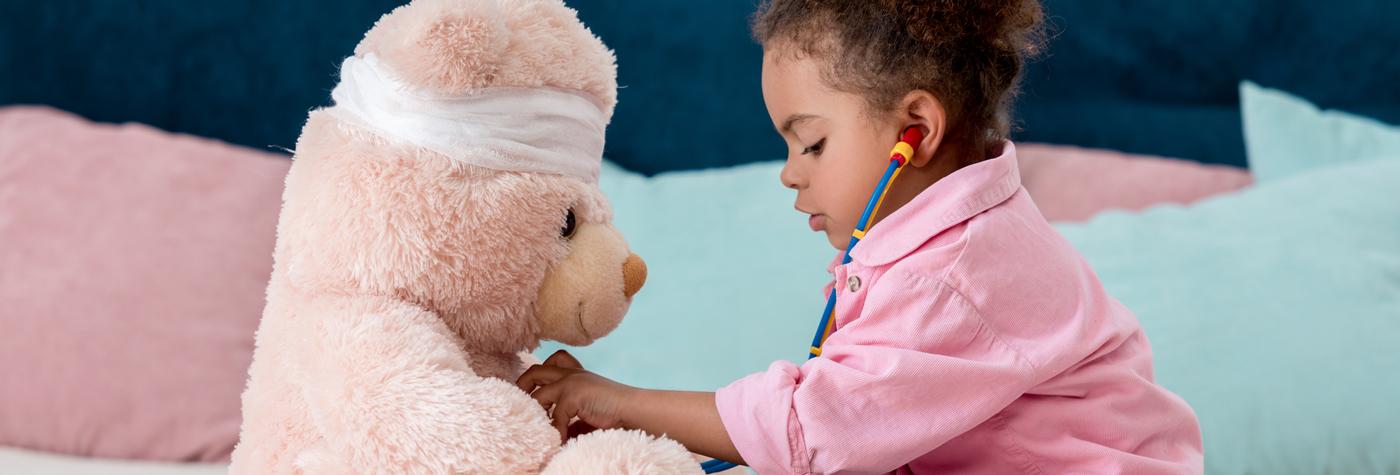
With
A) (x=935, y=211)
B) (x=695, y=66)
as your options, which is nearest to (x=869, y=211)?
(x=935, y=211)

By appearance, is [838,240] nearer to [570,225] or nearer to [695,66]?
[570,225]

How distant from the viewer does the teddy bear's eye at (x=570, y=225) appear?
83cm

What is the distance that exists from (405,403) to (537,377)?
0.16 m

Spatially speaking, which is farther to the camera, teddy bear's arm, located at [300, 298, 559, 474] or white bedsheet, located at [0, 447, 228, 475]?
white bedsheet, located at [0, 447, 228, 475]

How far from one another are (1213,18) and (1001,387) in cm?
127

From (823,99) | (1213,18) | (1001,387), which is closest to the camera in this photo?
(1001,387)

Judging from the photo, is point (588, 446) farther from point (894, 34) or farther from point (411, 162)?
point (894, 34)

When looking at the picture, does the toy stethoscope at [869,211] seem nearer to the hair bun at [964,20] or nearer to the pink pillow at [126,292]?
the hair bun at [964,20]

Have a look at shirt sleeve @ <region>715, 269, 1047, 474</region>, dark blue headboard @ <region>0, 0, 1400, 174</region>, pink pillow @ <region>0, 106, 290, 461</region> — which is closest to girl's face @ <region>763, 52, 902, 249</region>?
shirt sleeve @ <region>715, 269, 1047, 474</region>

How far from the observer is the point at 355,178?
2.54ft

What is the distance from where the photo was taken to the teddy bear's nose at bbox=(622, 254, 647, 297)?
2.80ft

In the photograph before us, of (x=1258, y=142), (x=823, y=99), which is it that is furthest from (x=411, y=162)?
(x=1258, y=142)

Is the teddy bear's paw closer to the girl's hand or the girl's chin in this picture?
the girl's hand

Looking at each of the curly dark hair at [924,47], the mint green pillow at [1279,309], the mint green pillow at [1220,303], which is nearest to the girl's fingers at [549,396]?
the curly dark hair at [924,47]
